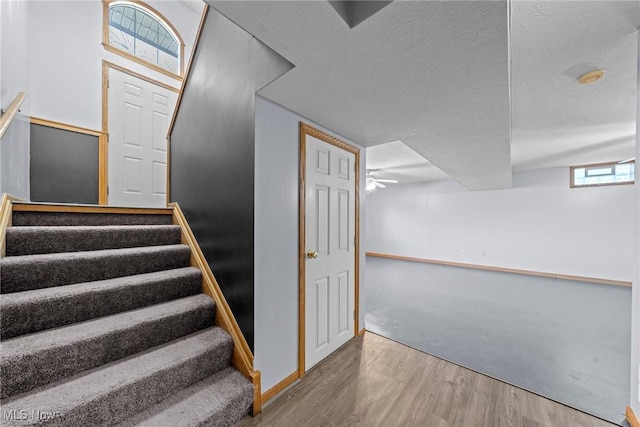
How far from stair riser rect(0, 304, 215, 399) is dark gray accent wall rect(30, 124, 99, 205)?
8.00ft

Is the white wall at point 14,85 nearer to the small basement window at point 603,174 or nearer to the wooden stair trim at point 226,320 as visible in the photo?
the wooden stair trim at point 226,320

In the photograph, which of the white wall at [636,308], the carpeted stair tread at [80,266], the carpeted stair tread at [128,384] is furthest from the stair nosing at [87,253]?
the white wall at [636,308]

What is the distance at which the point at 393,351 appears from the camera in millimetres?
2398

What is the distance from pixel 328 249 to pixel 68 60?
3842 millimetres

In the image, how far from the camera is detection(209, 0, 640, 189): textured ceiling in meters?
1.01

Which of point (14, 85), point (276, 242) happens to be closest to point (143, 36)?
point (14, 85)

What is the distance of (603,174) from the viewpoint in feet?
15.6

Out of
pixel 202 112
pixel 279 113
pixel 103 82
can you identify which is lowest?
pixel 279 113

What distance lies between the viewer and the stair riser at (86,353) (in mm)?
1146

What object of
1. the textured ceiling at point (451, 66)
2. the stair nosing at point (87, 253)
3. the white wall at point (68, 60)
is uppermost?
the white wall at point (68, 60)

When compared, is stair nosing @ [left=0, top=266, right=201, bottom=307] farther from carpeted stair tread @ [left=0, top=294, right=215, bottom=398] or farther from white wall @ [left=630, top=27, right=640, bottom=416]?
white wall @ [left=630, top=27, right=640, bottom=416]

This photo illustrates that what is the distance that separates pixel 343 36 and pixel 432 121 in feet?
4.01

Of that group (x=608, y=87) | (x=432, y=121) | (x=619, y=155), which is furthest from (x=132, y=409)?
(x=619, y=155)

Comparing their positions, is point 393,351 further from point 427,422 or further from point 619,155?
point 619,155
